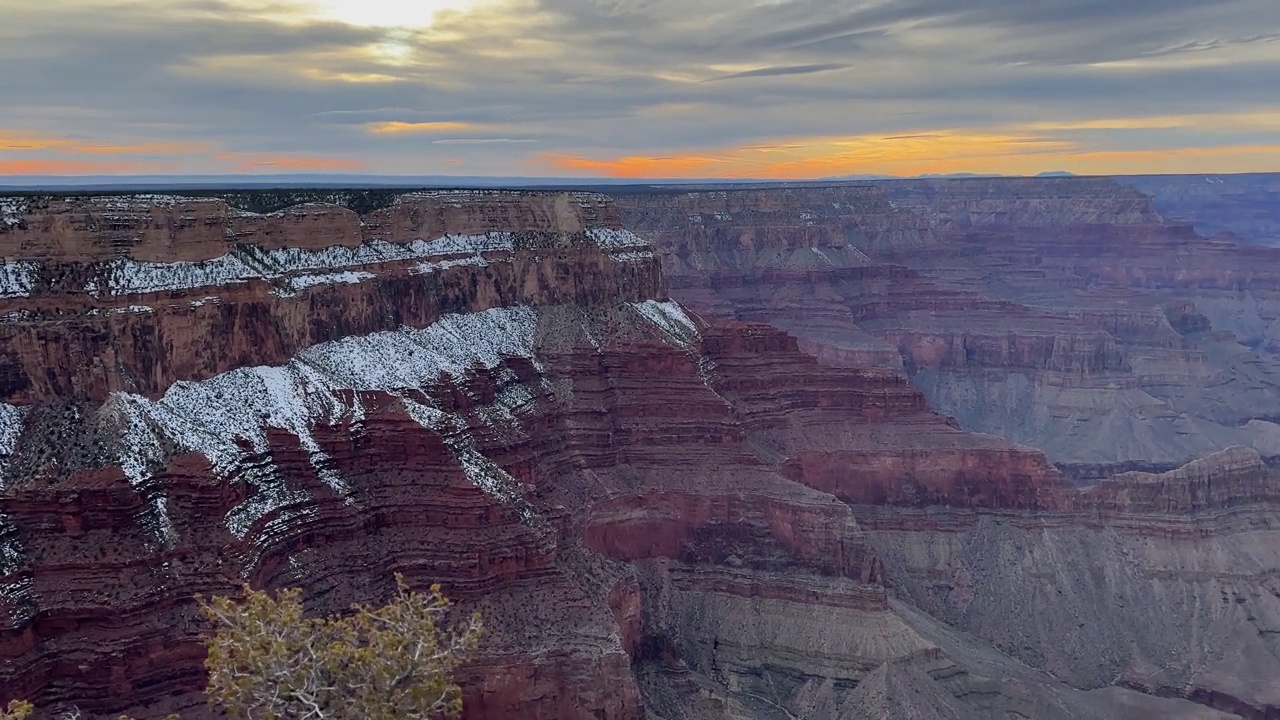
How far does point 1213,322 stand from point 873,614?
442 ft

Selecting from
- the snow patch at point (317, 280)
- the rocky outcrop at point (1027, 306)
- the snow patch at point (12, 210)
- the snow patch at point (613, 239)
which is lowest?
the rocky outcrop at point (1027, 306)

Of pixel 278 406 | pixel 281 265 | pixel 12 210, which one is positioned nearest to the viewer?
pixel 12 210

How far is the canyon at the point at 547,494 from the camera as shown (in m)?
41.4

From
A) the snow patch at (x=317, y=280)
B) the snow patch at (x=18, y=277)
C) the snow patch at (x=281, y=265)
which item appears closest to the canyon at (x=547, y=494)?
the snow patch at (x=18, y=277)

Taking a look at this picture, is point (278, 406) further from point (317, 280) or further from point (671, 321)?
point (671, 321)

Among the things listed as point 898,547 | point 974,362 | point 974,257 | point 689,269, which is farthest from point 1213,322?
point 898,547

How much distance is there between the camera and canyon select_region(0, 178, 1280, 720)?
136 feet

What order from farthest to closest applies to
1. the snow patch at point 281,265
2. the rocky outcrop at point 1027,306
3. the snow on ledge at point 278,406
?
the rocky outcrop at point 1027,306 → the snow patch at point 281,265 → the snow on ledge at point 278,406

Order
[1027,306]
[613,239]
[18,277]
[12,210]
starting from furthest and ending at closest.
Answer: [1027,306] → [613,239] → [12,210] → [18,277]

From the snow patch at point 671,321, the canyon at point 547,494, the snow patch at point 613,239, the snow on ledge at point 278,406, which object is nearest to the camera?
the canyon at point 547,494

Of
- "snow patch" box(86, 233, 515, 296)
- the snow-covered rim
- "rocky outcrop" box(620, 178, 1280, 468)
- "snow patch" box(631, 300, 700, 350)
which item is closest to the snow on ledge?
the snow-covered rim

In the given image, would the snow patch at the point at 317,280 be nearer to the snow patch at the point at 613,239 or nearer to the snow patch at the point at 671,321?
the snow patch at the point at 613,239

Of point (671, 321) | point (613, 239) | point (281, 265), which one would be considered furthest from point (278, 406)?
point (613, 239)

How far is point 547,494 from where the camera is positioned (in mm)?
61188
